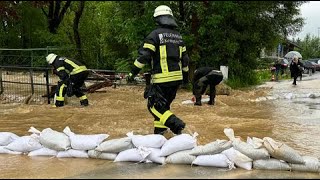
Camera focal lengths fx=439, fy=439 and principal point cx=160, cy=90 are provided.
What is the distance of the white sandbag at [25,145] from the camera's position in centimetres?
465

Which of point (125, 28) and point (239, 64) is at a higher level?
point (125, 28)

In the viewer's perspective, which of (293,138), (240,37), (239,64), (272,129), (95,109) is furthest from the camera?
(239,64)

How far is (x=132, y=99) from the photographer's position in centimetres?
1051

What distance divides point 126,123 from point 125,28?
13.6 feet

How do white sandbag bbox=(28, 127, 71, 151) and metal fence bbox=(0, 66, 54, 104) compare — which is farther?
metal fence bbox=(0, 66, 54, 104)

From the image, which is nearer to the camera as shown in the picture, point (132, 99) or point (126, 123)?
point (126, 123)

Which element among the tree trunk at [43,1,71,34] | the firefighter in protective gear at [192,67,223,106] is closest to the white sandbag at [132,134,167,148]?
the tree trunk at [43,1,71,34]

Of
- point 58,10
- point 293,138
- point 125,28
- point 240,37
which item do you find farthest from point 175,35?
point 240,37

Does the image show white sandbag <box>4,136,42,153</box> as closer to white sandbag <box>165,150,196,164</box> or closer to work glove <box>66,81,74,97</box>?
white sandbag <box>165,150,196,164</box>

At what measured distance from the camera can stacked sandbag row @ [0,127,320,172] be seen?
12.9 feet

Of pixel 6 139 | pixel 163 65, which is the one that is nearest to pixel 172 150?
pixel 163 65

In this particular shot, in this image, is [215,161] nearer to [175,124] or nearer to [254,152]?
[254,152]

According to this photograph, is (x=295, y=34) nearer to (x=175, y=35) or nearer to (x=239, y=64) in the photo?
(x=239, y=64)

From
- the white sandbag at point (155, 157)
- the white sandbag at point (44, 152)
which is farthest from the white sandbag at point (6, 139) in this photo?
the white sandbag at point (155, 157)
